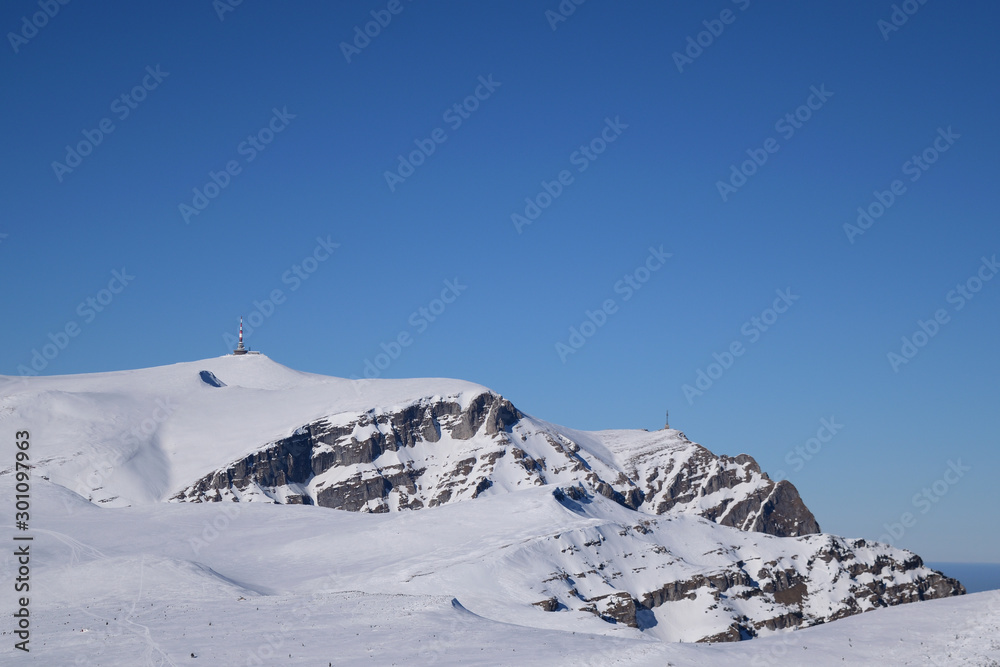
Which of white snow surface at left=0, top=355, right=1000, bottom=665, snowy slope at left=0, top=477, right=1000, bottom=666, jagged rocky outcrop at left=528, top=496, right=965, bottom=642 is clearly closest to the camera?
snowy slope at left=0, top=477, right=1000, bottom=666

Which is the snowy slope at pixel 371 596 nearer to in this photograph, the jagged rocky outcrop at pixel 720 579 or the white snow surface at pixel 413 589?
the white snow surface at pixel 413 589

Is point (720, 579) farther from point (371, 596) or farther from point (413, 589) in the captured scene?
point (371, 596)

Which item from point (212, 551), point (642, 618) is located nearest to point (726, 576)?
point (642, 618)

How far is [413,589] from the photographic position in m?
126

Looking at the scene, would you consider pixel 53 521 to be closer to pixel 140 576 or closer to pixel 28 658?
pixel 140 576

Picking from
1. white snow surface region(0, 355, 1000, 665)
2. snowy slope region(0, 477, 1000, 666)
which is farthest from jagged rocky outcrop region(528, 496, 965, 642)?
snowy slope region(0, 477, 1000, 666)

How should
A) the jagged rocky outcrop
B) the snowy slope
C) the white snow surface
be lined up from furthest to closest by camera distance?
the jagged rocky outcrop → the white snow surface → the snowy slope

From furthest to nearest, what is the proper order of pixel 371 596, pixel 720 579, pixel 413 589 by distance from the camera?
pixel 720 579 < pixel 413 589 < pixel 371 596

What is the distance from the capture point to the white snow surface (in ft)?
210

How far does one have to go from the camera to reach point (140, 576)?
102562 mm

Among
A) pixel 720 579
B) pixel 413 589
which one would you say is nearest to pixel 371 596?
pixel 413 589

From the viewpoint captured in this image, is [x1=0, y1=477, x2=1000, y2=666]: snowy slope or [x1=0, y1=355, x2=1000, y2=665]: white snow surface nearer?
[x1=0, y1=477, x2=1000, y2=666]: snowy slope

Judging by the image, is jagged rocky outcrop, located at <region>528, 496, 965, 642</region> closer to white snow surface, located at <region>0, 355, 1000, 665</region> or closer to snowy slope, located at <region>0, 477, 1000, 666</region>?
white snow surface, located at <region>0, 355, 1000, 665</region>

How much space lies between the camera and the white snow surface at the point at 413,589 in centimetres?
6391
